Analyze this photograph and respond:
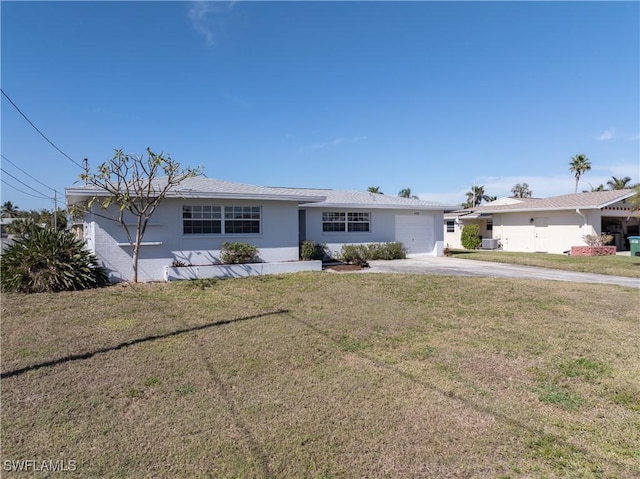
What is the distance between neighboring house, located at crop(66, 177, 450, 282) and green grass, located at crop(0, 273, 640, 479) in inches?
153

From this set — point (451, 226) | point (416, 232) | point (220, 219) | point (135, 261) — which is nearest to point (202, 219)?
point (220, 219)

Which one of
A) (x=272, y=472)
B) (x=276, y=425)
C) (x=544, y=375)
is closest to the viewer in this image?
(x=272, y=472)

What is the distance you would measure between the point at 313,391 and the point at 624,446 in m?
2.98

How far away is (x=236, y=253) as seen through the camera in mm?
13648

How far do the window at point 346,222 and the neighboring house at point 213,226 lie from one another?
0.05 m

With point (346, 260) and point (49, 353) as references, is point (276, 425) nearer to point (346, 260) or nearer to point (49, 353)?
point (49, 353)

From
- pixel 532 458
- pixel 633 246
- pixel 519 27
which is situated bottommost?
pixel 532 458

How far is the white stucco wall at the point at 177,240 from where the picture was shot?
1234 centimetres

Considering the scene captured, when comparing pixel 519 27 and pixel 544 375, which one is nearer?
pixel 544 375

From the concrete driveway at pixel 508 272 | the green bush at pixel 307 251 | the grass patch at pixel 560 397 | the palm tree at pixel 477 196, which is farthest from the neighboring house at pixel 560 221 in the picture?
the palm tree at pixel 477 196

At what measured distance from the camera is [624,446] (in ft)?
11.0

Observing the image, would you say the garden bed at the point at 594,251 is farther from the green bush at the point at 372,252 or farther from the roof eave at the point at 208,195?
the roof eave at the point at 208,195

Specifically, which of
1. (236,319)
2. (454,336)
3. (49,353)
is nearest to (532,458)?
(454,336)

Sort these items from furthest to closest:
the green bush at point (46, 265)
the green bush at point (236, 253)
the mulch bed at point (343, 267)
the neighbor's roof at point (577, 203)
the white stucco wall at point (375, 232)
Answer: the neighbor's roof at point (577, 203), the white stucco wall at point (375, 232), the mulch bed at point (343, 267), the green bush at point (236, 253), the green bush at point (46, 265)
